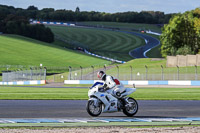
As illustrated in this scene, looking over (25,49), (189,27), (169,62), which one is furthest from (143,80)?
(25,49)

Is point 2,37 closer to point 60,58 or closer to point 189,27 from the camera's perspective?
point 60,58

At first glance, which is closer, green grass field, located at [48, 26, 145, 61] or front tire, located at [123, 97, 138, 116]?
front tire, located at [123, 97, 138, 116]

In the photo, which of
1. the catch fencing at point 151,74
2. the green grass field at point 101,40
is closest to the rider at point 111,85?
the catch fencing at point 151,74

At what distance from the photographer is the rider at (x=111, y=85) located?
1755 cm

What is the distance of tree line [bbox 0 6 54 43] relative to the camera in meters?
165

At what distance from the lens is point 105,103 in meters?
17.6

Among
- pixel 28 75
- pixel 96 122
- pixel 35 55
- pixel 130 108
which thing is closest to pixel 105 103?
pixel 130 108

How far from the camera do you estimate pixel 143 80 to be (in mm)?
60344

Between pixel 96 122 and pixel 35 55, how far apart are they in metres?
120

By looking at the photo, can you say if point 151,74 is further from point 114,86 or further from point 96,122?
point 96,122

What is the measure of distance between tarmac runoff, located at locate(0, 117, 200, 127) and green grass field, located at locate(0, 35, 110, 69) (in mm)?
102444

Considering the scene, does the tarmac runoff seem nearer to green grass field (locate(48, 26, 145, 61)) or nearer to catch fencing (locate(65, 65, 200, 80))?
catch fencing (locate(65, 65, 200, 80))

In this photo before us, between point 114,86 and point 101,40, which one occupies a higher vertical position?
point 101,40

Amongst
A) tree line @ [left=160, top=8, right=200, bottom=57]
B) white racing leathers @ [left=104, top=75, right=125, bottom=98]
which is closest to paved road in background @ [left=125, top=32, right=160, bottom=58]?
tree line @ [left=160, top=8, right=200, bottom=57]
